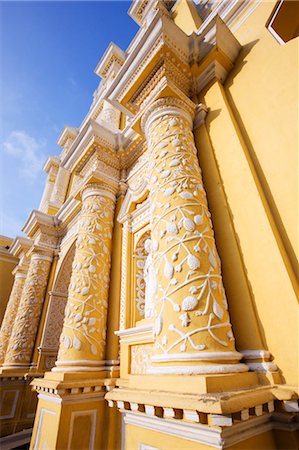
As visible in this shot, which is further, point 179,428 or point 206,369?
point 206,369

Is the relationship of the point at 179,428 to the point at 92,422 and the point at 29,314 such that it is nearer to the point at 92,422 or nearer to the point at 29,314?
the point at 92,422

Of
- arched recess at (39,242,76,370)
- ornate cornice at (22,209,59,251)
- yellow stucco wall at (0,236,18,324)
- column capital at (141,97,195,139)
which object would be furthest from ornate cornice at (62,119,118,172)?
yellow stucco wall at (0,236,18,324)

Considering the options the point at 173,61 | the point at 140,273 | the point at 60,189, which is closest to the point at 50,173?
the point at 60,189

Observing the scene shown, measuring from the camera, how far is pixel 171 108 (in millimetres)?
2498

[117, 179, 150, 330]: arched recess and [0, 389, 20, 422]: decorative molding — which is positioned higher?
[117, 179, 150, 330]: arched recess

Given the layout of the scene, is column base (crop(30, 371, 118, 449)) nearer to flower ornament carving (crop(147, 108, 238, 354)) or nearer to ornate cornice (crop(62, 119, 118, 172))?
flower ornament carving (crop(147, 108, 238, 354))

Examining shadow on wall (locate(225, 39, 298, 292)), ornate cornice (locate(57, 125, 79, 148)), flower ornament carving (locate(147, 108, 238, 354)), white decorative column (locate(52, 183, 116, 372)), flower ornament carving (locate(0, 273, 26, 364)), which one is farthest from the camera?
ornate cornice (locate(57, 125, 79, 148))

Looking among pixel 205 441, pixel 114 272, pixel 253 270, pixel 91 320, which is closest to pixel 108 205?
pixel 114 272

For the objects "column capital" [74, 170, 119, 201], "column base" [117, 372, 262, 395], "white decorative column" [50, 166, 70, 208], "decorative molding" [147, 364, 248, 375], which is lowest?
"column base" [117, 372, 262, 395]

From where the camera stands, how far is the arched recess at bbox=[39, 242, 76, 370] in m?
5.39

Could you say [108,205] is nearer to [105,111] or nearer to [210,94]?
[210,94]

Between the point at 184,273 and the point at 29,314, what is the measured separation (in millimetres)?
5519

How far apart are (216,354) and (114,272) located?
7.75 ft

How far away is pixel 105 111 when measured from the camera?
19.2 ft
